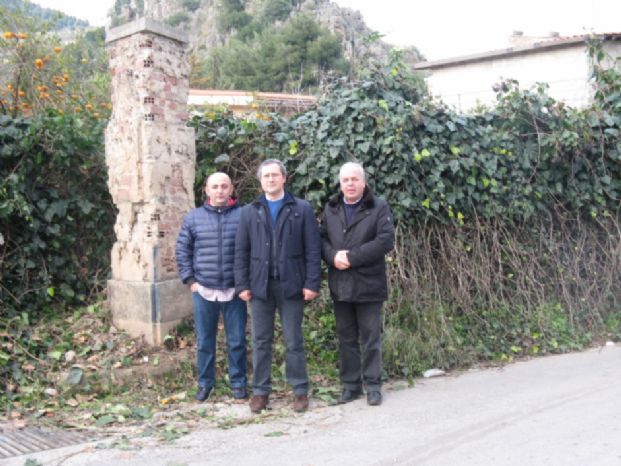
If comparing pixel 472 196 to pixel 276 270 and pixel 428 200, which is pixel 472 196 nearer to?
pixel 428 200

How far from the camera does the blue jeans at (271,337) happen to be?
5.06 meters

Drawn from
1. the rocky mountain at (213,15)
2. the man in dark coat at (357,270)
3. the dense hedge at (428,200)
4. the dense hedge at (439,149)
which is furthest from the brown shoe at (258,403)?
the rocky mountain at (213,15)

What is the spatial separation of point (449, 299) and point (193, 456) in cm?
389

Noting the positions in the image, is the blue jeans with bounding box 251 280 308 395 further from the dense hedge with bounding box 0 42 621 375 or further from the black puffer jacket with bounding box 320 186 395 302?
the dense hedge with bounding box 0 42 621 375

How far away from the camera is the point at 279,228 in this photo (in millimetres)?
5012

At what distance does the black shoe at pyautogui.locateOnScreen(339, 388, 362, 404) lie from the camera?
206 inches

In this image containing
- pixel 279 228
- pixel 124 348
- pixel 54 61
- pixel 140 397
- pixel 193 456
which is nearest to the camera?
pixel 193 456

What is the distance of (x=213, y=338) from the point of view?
5.38 metres

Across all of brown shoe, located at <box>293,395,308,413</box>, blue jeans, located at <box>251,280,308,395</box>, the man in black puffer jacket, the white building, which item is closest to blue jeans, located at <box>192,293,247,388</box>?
the man in black puffer jacket

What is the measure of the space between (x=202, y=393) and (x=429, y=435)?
1987 millimetres

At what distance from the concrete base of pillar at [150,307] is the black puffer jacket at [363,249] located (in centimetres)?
174

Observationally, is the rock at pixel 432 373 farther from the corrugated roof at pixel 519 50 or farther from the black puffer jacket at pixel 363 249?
the corrugated roof at pixel 519 50

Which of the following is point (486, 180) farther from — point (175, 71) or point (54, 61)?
point (54, 61)

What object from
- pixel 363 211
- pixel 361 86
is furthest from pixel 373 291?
pixel 361 86
